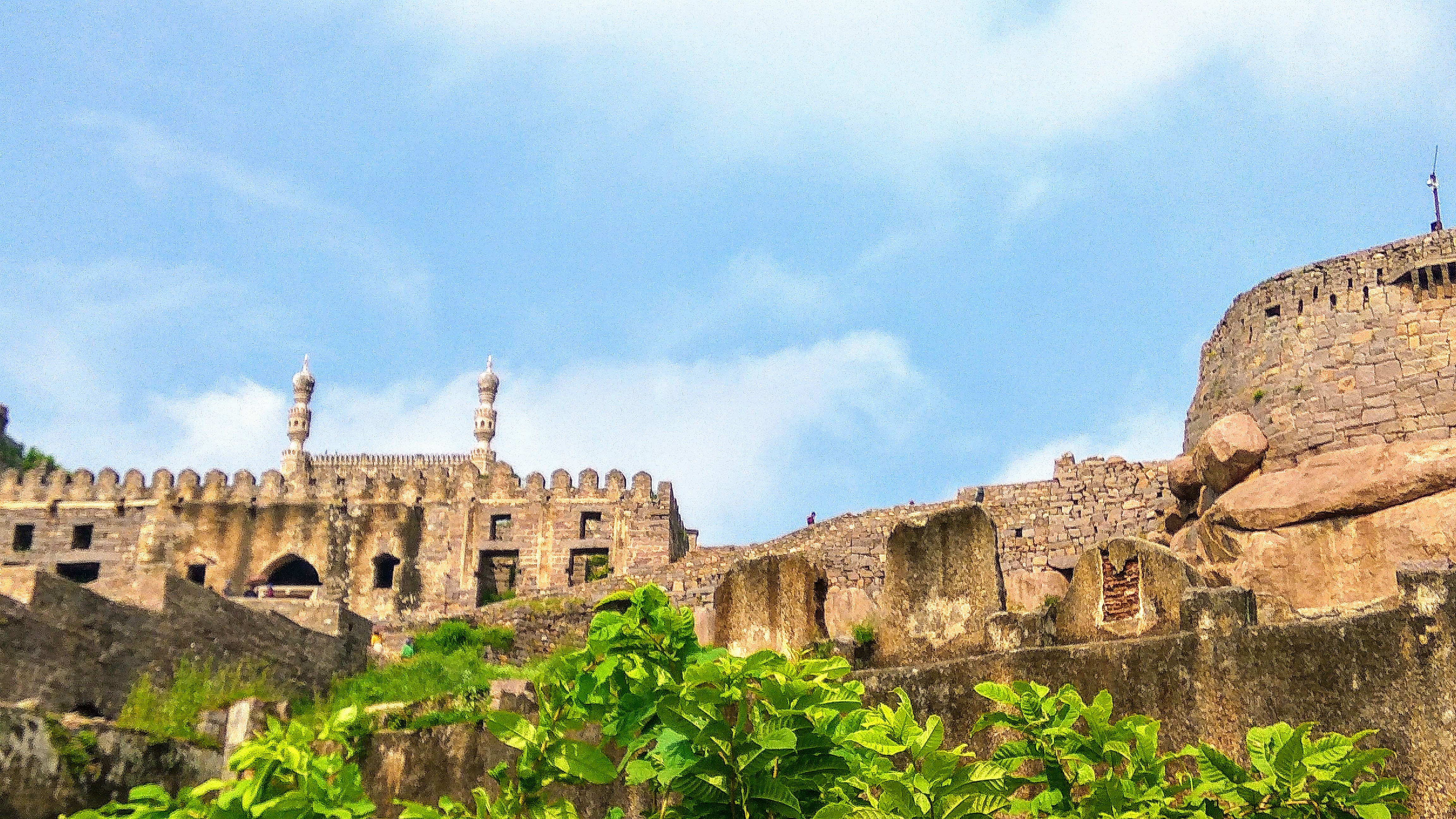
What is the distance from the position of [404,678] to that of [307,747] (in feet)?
48.6

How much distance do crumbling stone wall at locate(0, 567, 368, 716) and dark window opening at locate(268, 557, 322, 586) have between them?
16.1 m

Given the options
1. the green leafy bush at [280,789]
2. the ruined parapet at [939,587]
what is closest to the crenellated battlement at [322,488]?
the ruined parapet at [939,587]

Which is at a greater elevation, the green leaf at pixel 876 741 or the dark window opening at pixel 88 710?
the dark window opening at pixel 88 710

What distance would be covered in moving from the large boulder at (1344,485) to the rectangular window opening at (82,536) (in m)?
27.3

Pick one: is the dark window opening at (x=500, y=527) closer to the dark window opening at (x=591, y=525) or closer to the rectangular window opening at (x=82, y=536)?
the dark window opening at (x=591, y=525)

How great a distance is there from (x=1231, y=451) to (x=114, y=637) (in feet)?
46.2

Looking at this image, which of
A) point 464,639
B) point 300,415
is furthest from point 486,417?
point 464,639

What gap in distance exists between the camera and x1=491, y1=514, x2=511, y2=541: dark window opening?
33219 millimetres

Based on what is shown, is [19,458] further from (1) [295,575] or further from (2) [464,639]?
(2) [464,639]

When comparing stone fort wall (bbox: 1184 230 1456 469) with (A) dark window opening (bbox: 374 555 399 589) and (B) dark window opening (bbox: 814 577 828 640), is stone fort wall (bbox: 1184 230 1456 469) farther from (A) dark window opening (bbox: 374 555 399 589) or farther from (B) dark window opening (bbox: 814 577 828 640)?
(A) dark window opening (bbox: 374 555 399 589)

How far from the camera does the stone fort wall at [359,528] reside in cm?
3262

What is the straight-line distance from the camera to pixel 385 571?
33750 mm

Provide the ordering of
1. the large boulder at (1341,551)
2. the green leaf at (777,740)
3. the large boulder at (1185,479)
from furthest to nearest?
the large boulder at (1185,479), the large boulder at (1341,551), the green leaf at (777,740)

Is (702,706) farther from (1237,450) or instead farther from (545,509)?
(545,509)
